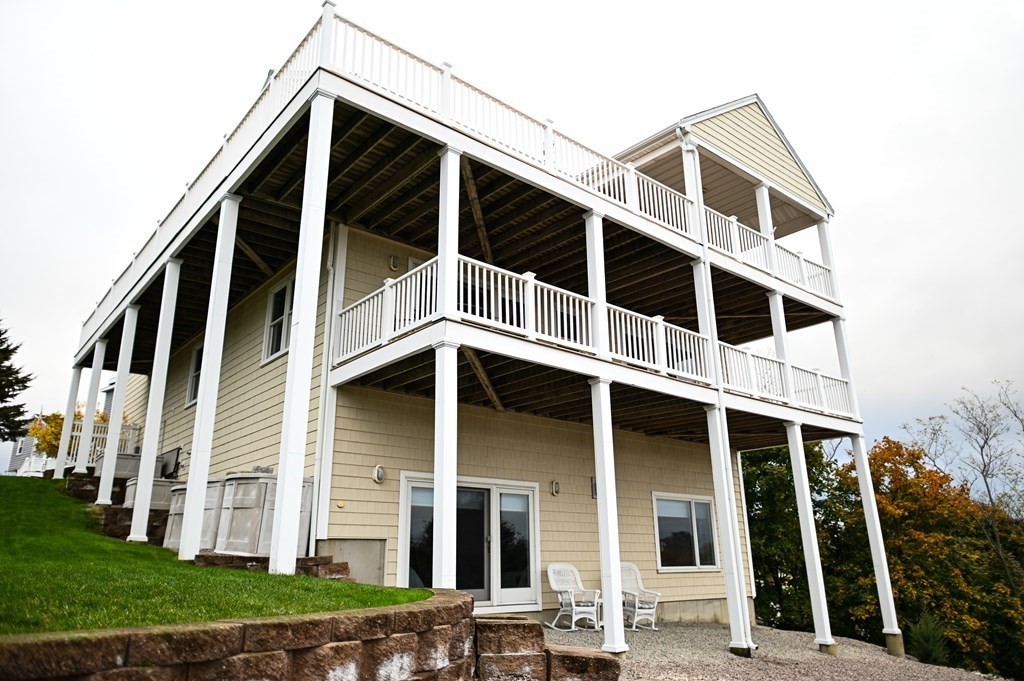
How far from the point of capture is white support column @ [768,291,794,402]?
44.1ft

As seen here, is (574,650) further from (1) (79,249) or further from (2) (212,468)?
(1) (79,249)

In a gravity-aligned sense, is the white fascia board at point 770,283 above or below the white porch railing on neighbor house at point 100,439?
above

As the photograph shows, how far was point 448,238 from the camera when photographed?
877 cm

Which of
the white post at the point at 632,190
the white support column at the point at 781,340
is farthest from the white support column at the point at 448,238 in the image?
the white support column at the point at 781,340

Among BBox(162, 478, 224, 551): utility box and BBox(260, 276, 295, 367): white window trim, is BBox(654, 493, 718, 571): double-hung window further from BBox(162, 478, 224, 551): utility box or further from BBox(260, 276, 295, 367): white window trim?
BBox(162, 478, 224, 551): utility box

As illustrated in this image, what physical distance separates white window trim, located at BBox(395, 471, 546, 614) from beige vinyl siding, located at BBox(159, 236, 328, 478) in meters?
1.50

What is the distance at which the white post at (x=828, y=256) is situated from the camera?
15773 mm

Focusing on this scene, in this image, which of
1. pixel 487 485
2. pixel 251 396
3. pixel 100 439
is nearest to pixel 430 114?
pixel 487 485

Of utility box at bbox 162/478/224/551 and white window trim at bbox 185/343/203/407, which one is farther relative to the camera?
white window trim at bbox 185/343/203/407

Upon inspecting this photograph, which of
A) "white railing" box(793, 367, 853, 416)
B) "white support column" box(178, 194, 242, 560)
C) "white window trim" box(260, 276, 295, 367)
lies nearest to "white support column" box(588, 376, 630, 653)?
"white support column" box(178, 194, 242, 560)

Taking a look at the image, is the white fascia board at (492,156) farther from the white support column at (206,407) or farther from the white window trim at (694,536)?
the white window trim at (694,536)

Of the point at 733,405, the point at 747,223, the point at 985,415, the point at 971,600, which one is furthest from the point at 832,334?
the point at 985,415

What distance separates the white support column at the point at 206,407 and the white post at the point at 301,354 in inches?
71.5

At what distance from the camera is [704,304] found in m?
12.2
